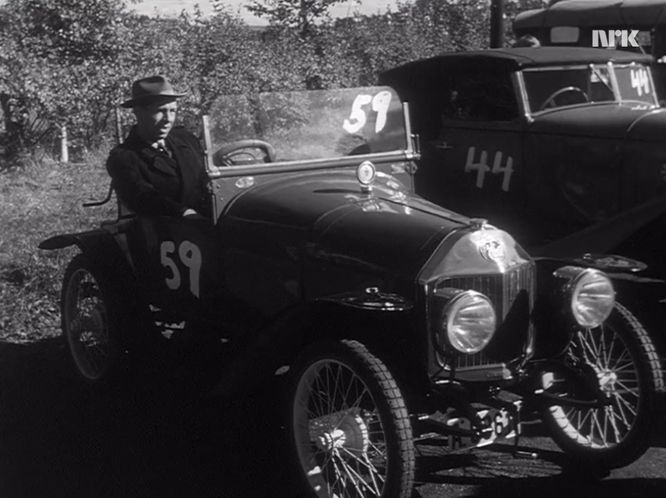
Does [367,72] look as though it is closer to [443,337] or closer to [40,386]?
[40,386]

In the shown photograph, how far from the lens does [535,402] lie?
3824mm

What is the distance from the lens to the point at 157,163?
198 inches

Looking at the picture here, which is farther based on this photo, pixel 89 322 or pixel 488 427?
pixel 89 322

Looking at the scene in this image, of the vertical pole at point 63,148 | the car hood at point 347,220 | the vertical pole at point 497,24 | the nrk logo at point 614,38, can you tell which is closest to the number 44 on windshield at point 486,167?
the car hood at point 347,220

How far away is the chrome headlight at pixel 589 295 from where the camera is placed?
3789mm

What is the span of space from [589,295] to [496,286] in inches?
13.6

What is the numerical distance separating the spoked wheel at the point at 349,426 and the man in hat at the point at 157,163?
1.36 m

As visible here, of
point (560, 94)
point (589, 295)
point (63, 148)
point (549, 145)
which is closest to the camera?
point (589, 295)

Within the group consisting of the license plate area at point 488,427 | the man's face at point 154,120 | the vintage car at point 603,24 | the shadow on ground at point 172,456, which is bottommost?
the shadow on ground at point 172,456

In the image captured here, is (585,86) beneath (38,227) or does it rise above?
above

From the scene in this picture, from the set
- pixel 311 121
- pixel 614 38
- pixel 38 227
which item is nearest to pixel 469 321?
pixel 311 121

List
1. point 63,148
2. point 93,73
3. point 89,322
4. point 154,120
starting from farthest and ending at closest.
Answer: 1. point 63,148
2. point 93,73
3. point 89,322
4. point 154,120

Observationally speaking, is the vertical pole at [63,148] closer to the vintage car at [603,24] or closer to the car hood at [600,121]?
the car hood at [600,121]

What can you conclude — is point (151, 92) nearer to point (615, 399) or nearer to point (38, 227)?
point (615, 399)
